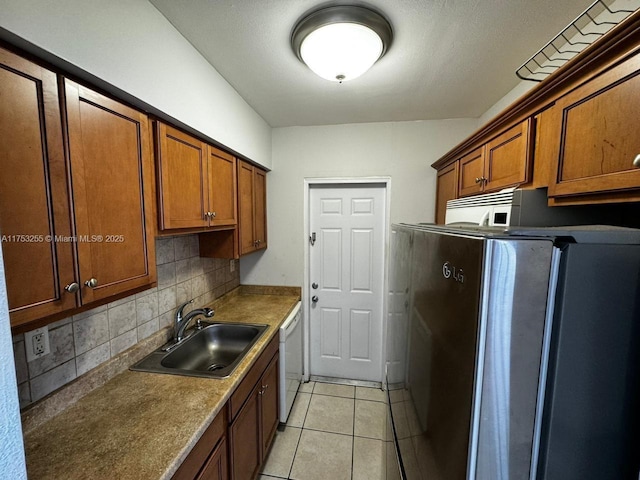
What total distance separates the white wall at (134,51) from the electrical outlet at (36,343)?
3.16 ft

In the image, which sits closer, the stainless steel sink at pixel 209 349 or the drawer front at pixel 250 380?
the drawer front at pixel 250 380

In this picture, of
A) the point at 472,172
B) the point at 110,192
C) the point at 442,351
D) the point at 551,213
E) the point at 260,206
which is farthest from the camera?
the point at 260,206

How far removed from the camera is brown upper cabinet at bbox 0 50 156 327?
0.69 meters

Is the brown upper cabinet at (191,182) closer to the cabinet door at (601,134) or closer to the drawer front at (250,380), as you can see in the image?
the drawer front at (250,380)

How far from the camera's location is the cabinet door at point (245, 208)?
2.04 metres

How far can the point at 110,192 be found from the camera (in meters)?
0.96

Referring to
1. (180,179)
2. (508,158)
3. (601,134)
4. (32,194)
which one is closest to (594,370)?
(601,134)

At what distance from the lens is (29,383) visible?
39.2 inches

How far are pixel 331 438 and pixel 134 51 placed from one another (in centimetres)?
257

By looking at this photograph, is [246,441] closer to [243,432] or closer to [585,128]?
[243,432]

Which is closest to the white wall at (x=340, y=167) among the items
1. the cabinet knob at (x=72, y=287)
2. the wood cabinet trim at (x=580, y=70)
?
the wood cabinet trim at (x=580, y=70)

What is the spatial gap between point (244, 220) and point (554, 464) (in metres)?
2.00

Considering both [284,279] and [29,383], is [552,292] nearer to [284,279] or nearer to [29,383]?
[29,383]

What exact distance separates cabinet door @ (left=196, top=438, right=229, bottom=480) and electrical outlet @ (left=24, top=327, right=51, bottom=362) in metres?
0.76
